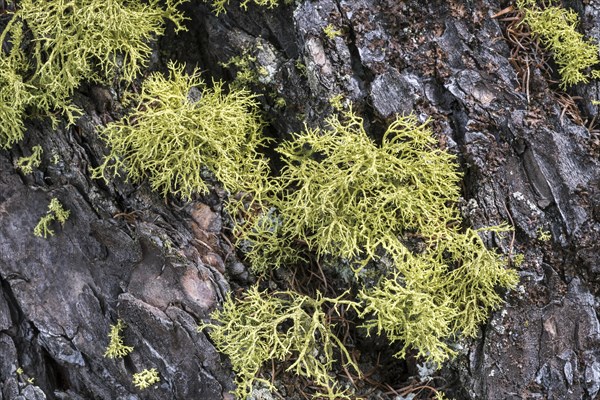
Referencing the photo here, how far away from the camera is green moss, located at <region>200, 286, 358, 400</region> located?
114 inches

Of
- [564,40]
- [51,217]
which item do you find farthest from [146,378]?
[564,40]

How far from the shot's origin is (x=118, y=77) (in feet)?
10.0

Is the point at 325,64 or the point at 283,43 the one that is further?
the point at 283,43

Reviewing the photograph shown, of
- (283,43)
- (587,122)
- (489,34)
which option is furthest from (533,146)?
(283,43)

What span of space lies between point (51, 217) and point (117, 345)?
2.48 feet

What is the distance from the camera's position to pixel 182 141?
2.94 meters

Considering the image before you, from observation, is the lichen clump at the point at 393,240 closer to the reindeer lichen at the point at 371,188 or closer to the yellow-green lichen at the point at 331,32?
the reindeer lichen at the point at 371,188

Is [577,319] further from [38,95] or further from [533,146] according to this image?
[38,95]

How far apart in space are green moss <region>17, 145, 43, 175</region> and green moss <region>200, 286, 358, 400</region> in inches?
48.1

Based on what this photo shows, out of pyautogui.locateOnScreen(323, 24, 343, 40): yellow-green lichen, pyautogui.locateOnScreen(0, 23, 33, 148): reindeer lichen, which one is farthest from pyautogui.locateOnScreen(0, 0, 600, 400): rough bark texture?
pyautogui.locateOnScreen(0, 23, 33, 148): reindeer lichen

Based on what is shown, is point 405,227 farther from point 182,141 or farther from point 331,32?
point 182,141

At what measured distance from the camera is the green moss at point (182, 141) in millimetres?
2912

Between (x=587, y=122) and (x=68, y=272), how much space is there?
285 cm

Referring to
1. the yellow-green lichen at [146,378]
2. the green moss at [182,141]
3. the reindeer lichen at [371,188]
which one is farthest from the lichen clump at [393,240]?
the yellow-green lichen at [146,378]
